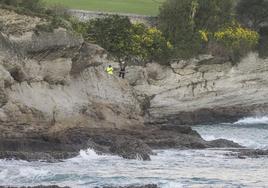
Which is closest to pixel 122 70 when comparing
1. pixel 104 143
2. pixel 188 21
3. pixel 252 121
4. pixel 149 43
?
pixel 149 43

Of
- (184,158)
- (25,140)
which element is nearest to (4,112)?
(25,140)

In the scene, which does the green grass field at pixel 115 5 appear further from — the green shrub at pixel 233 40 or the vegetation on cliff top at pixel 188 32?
the green shrub at pixel 233 40

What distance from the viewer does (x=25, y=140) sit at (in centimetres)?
2716

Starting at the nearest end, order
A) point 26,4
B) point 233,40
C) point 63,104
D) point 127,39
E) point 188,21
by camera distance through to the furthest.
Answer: point 63,104 → point 26,4 → point 127,39 → point 188,21 → point 233,40

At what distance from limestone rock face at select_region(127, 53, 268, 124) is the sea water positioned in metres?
15.4

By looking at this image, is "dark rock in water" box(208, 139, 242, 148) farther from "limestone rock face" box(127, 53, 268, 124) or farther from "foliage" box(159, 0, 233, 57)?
"foliage" box(159, 0, 233, 57)

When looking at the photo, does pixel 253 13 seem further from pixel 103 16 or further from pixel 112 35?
pixel 112 35

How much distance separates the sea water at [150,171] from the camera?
21641mm

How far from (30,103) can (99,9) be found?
74.1ft

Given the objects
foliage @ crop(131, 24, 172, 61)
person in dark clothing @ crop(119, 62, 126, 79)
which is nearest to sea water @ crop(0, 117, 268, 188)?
person in dark clothing @ crop(119, 62, 126, 79)

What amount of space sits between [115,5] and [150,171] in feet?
99.1

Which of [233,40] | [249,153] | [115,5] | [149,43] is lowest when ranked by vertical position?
[249,153]

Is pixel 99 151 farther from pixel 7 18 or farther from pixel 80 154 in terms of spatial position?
pixel 7 18

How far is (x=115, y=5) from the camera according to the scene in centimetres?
5297
